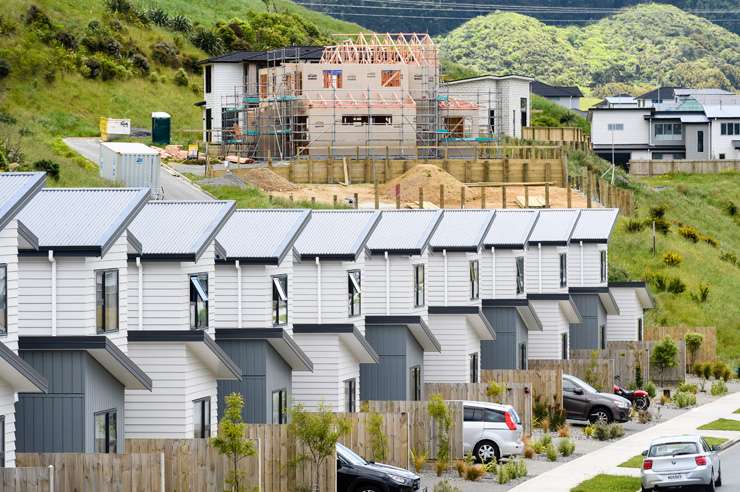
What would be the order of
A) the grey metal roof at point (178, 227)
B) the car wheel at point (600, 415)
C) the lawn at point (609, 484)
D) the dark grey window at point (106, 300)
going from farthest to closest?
the car wheel at point (600, 415), the lawn at point (609, 484), the grey metal roof at point (178, 227), the dark grey window at point (106, 300)

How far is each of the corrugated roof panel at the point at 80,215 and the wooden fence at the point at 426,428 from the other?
12675 millimetres

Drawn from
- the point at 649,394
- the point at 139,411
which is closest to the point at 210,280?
the point at 139,411

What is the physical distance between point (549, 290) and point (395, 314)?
15.8 meters

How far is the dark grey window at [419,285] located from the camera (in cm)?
4606

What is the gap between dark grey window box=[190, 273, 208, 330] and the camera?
3391cm

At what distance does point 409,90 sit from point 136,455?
293 ft

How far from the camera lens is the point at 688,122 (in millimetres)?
153000

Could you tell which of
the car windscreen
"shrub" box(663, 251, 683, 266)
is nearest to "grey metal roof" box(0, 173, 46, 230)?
the car windscreen

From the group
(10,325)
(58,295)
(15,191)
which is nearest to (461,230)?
(58,295)

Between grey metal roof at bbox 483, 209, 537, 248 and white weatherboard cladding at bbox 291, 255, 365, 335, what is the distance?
12737 mm

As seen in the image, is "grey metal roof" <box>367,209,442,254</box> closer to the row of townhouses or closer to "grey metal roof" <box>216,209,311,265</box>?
the row of townhouses

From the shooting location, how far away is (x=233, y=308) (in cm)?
3703

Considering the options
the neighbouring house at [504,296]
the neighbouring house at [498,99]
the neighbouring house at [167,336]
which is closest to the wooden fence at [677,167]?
the neighbouring house at [498,99]

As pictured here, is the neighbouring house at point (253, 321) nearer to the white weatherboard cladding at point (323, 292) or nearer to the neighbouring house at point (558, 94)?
the white weatherboard cladding at point (323, 292)
